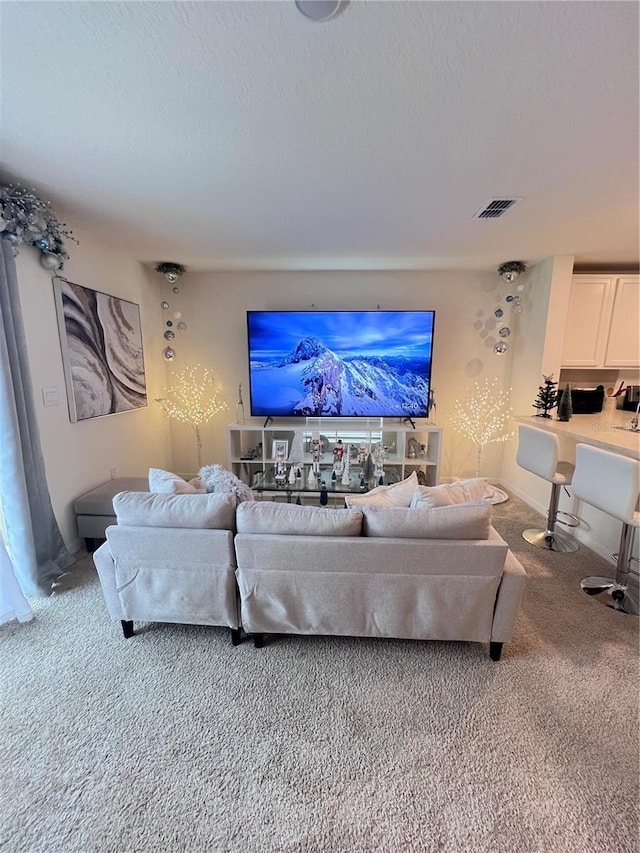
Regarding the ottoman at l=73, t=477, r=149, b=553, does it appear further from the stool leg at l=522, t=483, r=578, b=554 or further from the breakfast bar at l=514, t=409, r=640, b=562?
the breakfast bar at l=514, t=409, r=640, b=562

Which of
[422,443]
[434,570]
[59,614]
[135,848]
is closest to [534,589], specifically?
[434,570]

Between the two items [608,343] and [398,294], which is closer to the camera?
[608,343]

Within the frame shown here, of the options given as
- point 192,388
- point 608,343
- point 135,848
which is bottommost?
point 135,848

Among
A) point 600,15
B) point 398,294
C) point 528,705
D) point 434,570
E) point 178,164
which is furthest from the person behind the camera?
point 398,294

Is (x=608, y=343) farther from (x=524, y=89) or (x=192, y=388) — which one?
(x=192, y=388)

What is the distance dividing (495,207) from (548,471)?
6.25ft

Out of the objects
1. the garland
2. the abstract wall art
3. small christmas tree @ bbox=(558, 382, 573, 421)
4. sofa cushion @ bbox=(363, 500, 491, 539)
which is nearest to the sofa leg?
sofa cushion @ bbox=(363, 500, 491, 539)

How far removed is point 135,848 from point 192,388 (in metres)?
3.72

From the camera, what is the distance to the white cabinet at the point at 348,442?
3740 millimetres

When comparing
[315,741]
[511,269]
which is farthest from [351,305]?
[315,741]

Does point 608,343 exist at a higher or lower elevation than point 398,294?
lower

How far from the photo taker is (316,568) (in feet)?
5.38

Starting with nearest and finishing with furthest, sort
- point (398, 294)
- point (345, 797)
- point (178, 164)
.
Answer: point (345, 797) → point (178, 164) → point (398, 294)

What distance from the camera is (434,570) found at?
1610mm
